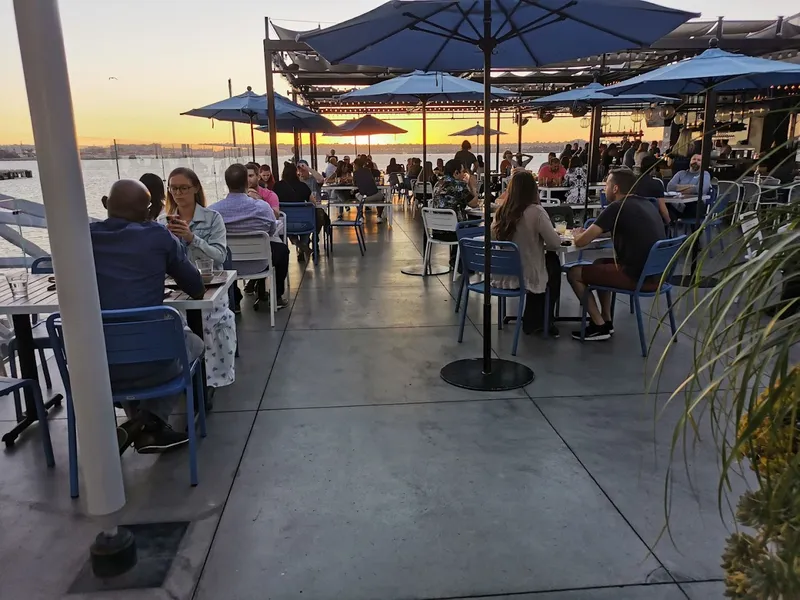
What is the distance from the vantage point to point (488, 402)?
3.46m

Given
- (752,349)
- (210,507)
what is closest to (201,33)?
(210,507)

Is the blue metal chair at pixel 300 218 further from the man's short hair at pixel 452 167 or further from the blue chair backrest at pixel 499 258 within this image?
the blue chair backrest at pixel 499 258

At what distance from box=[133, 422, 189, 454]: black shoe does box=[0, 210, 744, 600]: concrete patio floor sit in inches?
2.5

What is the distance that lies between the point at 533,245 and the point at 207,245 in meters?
2.24

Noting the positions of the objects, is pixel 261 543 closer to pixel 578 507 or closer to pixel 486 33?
pixel 578 507

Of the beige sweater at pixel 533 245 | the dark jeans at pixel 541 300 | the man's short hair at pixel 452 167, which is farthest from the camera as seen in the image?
the man's short hair at pixel 452 167

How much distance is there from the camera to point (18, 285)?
9.60ft

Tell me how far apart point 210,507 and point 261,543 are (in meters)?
0.36

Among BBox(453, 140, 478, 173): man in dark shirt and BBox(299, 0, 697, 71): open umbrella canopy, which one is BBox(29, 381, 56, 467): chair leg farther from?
BBox(453, 140, 478, 173): man in dark shirt

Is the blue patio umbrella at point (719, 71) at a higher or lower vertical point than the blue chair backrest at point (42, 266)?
higher

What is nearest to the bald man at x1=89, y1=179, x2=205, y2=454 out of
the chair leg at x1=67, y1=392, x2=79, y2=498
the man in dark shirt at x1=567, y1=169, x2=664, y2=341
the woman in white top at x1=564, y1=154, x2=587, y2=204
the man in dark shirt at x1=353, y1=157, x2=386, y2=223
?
the chair leg at x1=67, y1=392, x2=79, y2=498

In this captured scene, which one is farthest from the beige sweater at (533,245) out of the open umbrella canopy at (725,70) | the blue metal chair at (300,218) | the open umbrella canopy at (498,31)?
the blue metal chair at (300,218)

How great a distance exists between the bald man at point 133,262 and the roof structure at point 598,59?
4.73 m

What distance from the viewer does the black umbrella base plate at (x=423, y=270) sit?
6.88m
